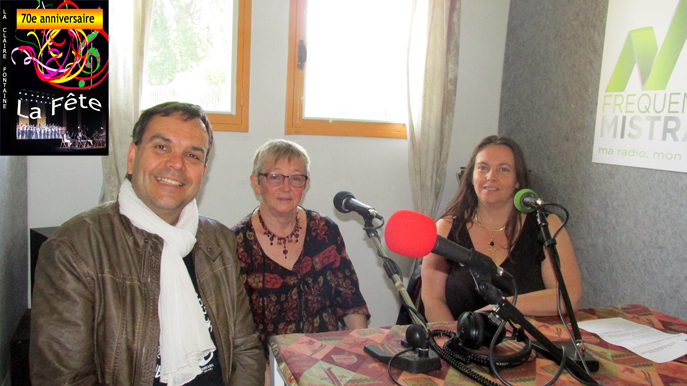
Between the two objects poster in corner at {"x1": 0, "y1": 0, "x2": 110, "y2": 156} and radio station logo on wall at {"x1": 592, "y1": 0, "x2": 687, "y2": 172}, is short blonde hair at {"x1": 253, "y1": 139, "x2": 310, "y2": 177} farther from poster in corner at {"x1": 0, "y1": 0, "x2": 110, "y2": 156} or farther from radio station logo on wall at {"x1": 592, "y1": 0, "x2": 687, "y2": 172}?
radio station logo on wall at {"x1": 592, "y1": 0, "x2": 687, "y2": 172}

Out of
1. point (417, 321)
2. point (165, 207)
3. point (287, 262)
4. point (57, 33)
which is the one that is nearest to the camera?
point (417, 321)

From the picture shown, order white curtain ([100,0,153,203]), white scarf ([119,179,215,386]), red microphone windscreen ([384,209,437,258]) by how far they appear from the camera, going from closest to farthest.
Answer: red microphone windscreen ([384,209,437,258])
white scarf ([119,179,215,386])
white curtain ([100,0,153,203])

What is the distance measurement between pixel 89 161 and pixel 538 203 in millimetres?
2298

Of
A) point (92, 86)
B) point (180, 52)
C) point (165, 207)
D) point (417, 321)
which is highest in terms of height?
point (180, 52)

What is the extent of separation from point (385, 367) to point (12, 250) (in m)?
1.89

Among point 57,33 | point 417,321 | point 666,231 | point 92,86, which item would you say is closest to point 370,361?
point 417,321

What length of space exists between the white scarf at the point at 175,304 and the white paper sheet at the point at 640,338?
1.21m

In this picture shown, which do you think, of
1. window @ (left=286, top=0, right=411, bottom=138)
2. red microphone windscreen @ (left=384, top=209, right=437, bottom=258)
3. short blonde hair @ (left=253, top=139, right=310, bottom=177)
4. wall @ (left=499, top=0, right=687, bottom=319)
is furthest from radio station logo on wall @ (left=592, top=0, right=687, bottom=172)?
red microphone windscreen @ (left=384, top=209, right=437, bottom=258)

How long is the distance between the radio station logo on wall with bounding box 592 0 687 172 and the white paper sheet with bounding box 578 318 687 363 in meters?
0.98

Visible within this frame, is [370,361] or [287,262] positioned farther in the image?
[287,262]

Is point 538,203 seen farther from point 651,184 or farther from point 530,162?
point 530,162

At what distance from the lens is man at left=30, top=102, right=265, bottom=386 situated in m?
1.19

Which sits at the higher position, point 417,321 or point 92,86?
point 92,86

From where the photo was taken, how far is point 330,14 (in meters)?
3.02
